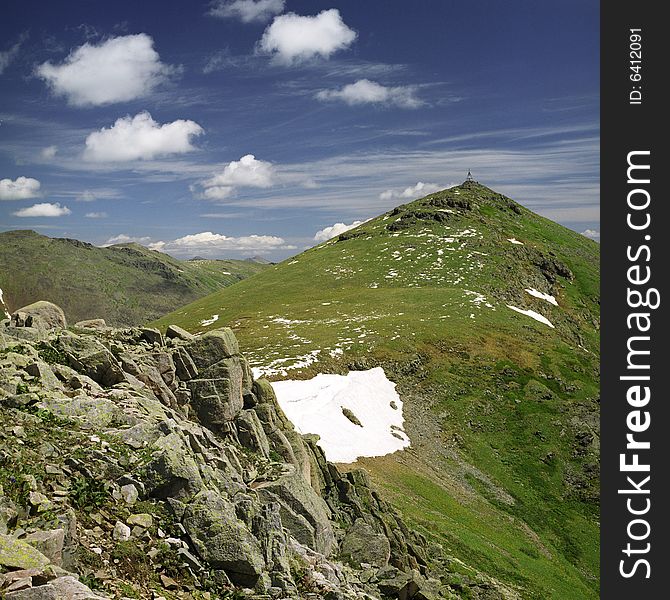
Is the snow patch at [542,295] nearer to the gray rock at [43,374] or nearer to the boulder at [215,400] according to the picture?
the boulder at [215,400]

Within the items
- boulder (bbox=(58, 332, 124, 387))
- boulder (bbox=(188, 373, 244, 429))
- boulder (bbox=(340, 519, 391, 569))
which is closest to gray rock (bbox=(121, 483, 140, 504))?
boulder (bbox=(58, 332, 124, 387))

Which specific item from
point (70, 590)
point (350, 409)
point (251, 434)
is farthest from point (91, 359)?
point (350, 409)

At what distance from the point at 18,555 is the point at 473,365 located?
81287 millimetres

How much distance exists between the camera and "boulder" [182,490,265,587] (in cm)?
1344

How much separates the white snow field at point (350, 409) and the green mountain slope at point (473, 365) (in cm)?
229

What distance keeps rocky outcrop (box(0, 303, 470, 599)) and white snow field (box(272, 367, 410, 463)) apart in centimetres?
2527

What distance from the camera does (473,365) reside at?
8438cm

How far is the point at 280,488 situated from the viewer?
68.1ft

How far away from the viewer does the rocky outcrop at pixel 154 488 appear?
456 inches

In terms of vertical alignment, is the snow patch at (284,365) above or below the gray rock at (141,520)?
below

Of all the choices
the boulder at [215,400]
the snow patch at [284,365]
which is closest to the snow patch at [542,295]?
the snow patch at [284,365]

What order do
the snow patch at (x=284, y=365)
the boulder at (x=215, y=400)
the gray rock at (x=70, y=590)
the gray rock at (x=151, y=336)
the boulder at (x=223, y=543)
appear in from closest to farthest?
the gray rock at (x=70, y=590)
the boulder at (x=223, y=543)
the boulder at (x=215, y=400)
the gray rock at (x=151, y=336)
the snow patch at (x=284, y=365)

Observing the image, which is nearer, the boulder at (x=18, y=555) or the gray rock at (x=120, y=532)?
the boulder at (x=18, y=555)

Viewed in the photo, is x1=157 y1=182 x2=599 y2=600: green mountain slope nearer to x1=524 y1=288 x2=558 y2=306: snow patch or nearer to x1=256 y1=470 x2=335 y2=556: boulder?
x1=524 y1=288 x2=558 y2=306: snow patch
